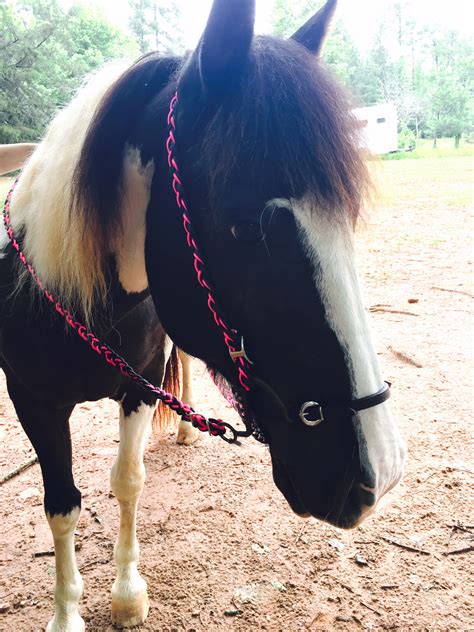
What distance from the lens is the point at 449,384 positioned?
3.60m

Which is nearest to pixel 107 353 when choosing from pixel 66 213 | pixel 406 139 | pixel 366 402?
pixel 66 213

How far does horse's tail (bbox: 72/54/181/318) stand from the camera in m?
1.17

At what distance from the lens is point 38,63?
14.9 metres

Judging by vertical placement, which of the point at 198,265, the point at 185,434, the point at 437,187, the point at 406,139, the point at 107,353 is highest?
the point at 198,265

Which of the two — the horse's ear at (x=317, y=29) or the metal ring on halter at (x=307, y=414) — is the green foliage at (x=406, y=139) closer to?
the horse's ear at (x=317, y=29)

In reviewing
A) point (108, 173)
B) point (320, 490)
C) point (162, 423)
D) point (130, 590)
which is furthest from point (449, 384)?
point (108, 173)

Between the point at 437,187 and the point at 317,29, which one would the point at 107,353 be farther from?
the point at 437,187

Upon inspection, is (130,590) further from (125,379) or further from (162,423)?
(162,423)

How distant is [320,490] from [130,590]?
1258 millimetres

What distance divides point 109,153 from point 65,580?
5.20ft

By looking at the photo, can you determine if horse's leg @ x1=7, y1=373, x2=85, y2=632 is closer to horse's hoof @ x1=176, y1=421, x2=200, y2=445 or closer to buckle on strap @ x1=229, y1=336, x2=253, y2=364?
buckle on strap @ x1=229, y1=336, x2=253, y2=364

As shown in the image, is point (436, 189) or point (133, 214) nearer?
point (133, 214)

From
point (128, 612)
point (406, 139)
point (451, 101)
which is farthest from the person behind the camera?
point (406, 139)

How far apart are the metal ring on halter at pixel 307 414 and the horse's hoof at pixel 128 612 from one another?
135 cm
